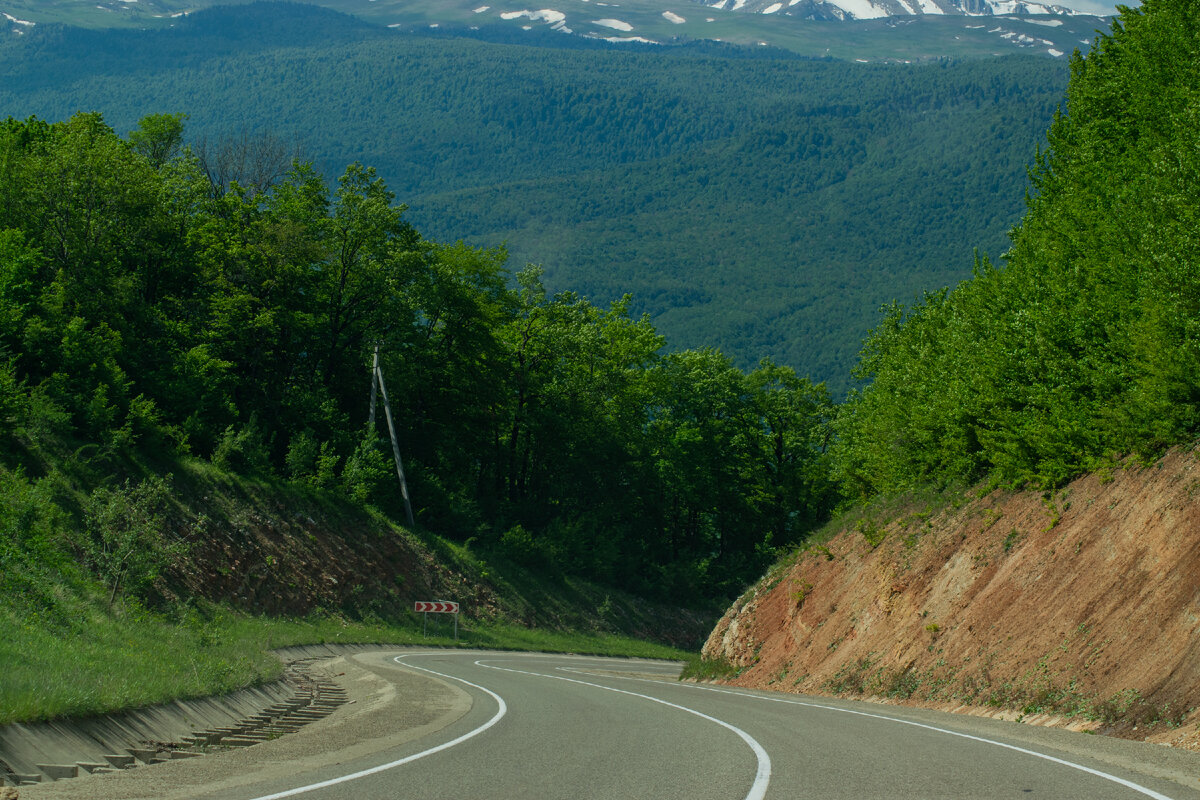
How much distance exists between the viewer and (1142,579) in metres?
18.3

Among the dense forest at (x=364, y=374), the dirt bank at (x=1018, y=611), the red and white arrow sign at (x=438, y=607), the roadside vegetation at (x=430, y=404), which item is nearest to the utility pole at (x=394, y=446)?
the dense forest at (x=364, y=374)

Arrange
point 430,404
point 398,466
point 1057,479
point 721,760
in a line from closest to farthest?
point 721,760
point 1057,479
point 398,466
point 430,404

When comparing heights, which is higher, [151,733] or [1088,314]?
[1088,314]

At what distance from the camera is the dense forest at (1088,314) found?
1992 cm

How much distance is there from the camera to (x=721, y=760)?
11.5m

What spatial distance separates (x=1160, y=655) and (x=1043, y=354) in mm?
9569

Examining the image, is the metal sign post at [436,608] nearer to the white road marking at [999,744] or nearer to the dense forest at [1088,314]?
the dense forest at [1088,314]

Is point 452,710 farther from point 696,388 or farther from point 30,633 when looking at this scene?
point 696,388


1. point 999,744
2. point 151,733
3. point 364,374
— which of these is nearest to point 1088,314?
point 999,744

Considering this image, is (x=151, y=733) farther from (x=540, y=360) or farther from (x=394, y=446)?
(x=540, y=360)

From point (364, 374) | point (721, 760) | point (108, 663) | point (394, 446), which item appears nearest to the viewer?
point (721, 760)

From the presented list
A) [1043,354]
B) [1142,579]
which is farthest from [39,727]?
[1043,354]

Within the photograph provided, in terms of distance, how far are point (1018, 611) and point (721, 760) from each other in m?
12.6

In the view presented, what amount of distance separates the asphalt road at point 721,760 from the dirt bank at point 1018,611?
1.64m
